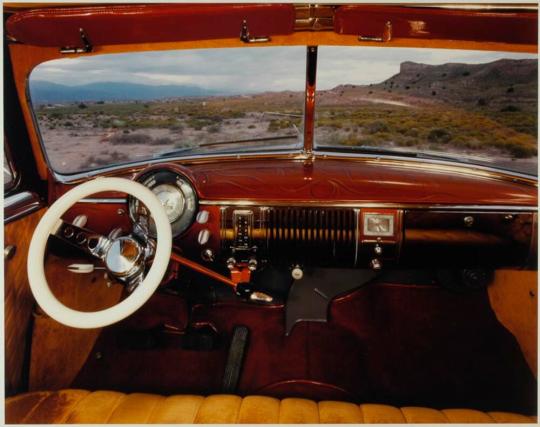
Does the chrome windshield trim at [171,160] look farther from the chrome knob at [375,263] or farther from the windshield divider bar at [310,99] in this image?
the chrome knob at [375,263]

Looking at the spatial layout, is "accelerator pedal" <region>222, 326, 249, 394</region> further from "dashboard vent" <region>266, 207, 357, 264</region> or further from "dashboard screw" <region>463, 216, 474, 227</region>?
"dashboard screw" <region>463, 216, 474, 227</region>

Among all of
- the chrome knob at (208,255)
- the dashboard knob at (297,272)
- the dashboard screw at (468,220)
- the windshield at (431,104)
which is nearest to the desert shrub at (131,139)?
the chrome knob at (208,255)

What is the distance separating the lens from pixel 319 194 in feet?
5.74

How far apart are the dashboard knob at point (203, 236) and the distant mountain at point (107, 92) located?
0.63 meters

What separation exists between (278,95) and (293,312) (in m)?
1.29

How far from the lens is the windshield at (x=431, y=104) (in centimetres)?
157

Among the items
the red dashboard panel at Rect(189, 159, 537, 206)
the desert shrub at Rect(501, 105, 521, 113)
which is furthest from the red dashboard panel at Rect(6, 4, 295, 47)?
the desert shrub at Rect(501, 105, 521, 113)

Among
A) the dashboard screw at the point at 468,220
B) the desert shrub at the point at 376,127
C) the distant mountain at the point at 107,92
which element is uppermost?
the distant mountain at the point at 107,92

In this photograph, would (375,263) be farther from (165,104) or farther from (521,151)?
(165,104)

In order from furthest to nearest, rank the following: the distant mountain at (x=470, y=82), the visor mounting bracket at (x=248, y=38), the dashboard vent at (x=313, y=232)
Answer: the dashboard vent at (x=313, y=232)
the distant mountain at (x=470, y=82)
the visor mounting bracket at (x=248, y=38)

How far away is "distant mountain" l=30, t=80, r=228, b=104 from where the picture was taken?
1.63 meters

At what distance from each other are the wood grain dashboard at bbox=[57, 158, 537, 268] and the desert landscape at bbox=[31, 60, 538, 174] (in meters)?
0.15

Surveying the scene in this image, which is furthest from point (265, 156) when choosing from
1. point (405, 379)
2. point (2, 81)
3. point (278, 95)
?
point (405, 379)

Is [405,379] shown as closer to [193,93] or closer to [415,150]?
[415,150]
